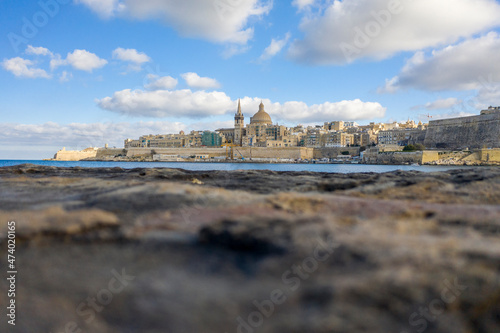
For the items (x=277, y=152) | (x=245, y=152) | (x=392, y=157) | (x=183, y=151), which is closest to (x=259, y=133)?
(x=245, y=152)

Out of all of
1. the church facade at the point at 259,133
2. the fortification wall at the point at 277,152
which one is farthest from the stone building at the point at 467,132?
the church facade at the point at 259,133

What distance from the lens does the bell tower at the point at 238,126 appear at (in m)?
83.0

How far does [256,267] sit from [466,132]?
183 ft

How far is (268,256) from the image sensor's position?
1.05m

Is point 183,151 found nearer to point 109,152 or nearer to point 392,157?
point 109,152

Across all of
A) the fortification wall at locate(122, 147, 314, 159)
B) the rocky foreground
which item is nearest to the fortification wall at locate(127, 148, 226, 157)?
the fortification wall at locate(122, 147, 314, 159)

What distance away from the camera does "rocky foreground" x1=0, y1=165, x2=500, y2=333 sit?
3.12 ft

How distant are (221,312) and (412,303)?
1.84ft

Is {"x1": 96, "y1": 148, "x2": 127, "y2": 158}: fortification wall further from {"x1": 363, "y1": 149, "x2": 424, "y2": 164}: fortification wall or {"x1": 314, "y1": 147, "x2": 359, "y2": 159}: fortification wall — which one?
{"x1": 363, "y1": 149, "x2": 424, "y2": 164}: fortification wall

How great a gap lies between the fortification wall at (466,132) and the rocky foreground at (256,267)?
53.0 metres

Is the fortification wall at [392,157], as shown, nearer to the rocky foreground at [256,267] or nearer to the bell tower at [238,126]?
the bell tower at [238,126]

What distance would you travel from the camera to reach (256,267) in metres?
1.03

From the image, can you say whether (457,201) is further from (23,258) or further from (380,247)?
(23,258)

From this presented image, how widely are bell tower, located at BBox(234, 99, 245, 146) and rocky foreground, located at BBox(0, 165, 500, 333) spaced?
264 ft
